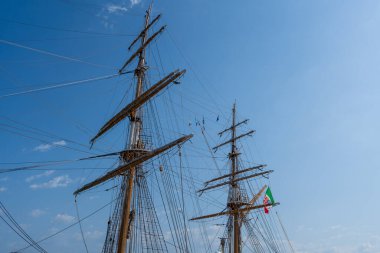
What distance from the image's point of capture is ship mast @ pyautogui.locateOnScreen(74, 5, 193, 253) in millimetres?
20587

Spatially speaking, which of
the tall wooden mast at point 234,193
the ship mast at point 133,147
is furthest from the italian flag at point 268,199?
the ship mast at point 133,147

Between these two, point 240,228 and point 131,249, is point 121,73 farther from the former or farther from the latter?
Result: point 240,228

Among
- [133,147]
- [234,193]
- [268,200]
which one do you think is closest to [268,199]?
[268,200]

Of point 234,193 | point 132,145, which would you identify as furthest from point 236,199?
point 132,145

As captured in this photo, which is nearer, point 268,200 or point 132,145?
point 132,145

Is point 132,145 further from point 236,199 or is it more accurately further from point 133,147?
point 236,199

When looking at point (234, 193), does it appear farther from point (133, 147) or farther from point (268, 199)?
point (133, 147)

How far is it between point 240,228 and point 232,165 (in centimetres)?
812

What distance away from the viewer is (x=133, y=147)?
77.5ft

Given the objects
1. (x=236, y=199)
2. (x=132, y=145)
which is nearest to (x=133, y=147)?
(x=132, y=145)

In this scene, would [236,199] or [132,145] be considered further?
[236,199]

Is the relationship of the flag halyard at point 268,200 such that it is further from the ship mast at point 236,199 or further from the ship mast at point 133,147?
the ship mast at point 133,147

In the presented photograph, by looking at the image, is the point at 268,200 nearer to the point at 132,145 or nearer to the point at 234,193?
the point at 234,193

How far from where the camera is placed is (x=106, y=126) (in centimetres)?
2602
